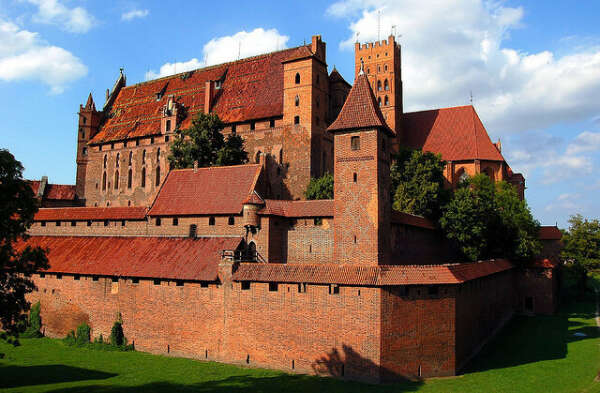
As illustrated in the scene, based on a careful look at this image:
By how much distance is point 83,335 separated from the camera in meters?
31.9

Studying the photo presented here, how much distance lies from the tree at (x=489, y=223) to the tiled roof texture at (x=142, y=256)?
17040mm

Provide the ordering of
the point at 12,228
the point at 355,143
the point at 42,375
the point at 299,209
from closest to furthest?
the point at 12,228
the point at 42,375
the point at 355,143
the point at 299,209

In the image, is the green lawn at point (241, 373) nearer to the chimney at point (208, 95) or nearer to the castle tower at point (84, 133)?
the chimney at point (208, 95)

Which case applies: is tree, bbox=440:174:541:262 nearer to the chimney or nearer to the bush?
the bush

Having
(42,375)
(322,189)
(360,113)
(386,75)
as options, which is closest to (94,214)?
(42,375)

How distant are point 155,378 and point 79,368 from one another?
496 cm

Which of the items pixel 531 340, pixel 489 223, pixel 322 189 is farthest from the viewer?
pixel 489 223

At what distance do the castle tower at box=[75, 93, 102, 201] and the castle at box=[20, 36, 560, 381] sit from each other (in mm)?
21881

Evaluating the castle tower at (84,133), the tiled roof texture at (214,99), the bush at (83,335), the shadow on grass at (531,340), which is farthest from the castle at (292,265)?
the castle tower at (84,133)

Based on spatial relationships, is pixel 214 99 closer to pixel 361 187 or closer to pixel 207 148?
pixel 207 148

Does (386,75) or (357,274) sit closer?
(357,274)

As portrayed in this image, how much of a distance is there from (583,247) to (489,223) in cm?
1558

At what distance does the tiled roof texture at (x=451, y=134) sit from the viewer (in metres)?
52.3

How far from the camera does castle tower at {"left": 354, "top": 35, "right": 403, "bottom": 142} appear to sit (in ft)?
A: 187
